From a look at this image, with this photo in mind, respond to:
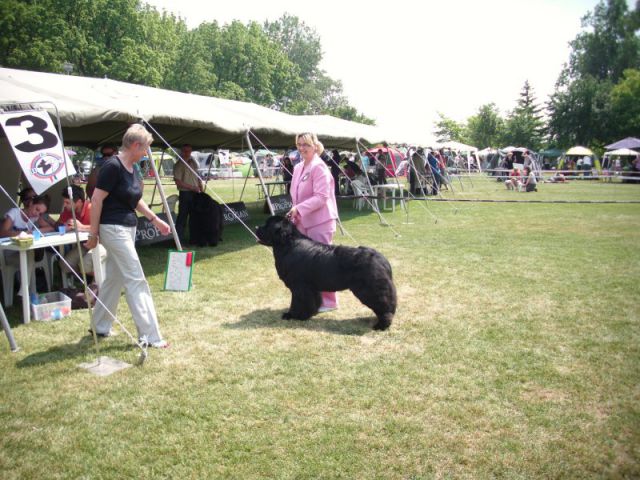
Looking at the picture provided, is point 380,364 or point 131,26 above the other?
point 131,26

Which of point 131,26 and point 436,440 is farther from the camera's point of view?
point 131,26

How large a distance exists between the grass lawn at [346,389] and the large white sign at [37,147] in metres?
1.60

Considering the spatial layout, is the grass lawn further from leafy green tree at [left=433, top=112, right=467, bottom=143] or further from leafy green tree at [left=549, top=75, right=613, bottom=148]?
leafy green tree at [left=433, top=112, right=467, bottom=143]

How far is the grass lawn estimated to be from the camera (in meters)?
2.87

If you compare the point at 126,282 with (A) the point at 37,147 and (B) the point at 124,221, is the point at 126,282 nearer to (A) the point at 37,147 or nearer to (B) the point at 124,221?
(B) the point at 124,221

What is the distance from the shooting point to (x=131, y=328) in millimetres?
5078

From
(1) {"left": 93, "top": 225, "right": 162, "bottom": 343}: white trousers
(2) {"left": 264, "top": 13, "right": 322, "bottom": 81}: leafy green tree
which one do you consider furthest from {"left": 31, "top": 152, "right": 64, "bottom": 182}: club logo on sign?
(2) {"left": 264, "top": 13, "right": 322, "bottom": 81}: leafy green tree

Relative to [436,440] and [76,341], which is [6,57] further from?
[436,440]

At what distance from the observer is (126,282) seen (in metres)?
4.23

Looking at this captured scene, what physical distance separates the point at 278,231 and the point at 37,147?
2.31m

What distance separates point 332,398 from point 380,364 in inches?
27.6

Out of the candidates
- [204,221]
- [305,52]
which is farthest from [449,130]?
[204,221]

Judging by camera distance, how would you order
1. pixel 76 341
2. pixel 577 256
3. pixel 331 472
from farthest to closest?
pixel 577 256, pixel 76 341, pixel 331 472

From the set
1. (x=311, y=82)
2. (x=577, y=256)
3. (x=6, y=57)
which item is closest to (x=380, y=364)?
(x=577, y=256)
